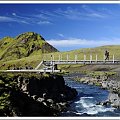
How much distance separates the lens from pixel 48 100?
25.5 feet

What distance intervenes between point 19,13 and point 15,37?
454 mm

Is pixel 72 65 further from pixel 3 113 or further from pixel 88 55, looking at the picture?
pixel 3 113

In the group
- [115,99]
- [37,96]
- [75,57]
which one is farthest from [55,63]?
[115,99]

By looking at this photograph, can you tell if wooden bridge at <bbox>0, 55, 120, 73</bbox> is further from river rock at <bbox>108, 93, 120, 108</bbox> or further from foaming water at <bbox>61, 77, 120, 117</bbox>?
river rock at <bbox>108, 93, 120, 108</bbox>

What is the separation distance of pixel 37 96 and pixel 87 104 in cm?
94

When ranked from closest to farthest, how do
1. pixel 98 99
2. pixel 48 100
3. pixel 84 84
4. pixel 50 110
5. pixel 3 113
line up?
1. pixel 3 113
2. pixel 50 110
3. pixel 48 100
4. pixel 98 99
5. pixel 84 84

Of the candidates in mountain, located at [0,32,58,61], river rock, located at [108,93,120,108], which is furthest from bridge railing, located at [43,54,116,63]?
river rock, located at [108,93,120,108]

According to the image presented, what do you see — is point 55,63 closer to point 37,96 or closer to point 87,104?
point 37,96

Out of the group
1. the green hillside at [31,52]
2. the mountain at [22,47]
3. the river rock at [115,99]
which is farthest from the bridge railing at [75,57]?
the river rock at [115,99]

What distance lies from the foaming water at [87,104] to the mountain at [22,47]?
74 cm

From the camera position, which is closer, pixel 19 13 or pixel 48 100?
pixel 19 13

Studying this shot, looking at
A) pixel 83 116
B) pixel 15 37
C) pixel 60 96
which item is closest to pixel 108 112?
pixel 83 116

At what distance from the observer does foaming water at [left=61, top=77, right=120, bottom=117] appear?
731 cm

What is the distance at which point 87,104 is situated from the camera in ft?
26.5
